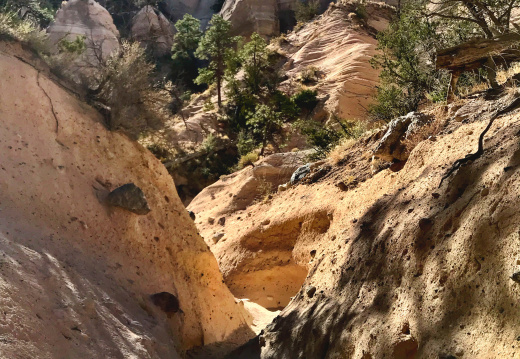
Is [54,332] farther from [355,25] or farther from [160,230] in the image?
[355,25]

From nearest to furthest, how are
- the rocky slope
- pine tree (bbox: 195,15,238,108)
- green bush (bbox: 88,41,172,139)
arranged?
the rocky slope, green bush (bbox: 88,41,172,139), pine tree (bbox: 195,15,238,108)

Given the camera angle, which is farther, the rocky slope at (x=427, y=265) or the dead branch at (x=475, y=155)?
the dead branch at (x=475, y=155)

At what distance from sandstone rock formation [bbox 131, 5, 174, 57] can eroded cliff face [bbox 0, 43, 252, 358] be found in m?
33.0

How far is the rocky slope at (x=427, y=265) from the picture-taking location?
3.89 metres

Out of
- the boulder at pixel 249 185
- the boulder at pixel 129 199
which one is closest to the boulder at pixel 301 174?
the boulder at pixel 249 185

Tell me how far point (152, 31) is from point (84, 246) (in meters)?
36.8

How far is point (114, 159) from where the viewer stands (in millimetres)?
7906

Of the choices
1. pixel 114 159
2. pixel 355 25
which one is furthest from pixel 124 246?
pixel 355 25

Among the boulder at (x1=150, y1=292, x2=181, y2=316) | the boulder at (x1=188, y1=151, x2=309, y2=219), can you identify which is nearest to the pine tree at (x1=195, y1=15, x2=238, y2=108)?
the boulder at (x1=188, y1=151, x2=309, y2=219)

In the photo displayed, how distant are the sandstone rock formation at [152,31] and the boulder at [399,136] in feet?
108

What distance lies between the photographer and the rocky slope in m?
3.89

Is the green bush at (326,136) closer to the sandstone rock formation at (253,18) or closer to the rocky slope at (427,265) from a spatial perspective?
the rocky slope at (427,265)

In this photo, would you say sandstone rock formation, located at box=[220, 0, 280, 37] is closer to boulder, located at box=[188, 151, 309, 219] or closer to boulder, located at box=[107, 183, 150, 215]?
boulder, located at box=[188, 151, 309, 219]

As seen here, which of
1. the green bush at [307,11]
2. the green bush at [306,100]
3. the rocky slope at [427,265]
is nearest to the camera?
the rocky slope at [427,265]
